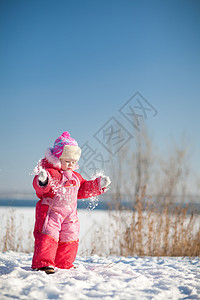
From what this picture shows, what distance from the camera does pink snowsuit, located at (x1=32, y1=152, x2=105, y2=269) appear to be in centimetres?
255

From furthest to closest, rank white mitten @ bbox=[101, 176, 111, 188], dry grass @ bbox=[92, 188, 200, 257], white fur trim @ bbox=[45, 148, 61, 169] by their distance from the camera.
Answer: dry grass @ bbox=[92, 188, 200, 257]
white mitten @ bbox=[101, 176, 111, 188]
white fur trim @ bbox=[45, 148, 61, 169]

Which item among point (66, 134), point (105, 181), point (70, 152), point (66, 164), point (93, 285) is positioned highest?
point (66, 134)

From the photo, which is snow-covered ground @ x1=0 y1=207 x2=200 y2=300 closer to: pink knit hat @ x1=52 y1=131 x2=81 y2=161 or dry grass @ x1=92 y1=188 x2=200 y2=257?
pink knit hat @ x1=52 y1=131 x2=81 y2=161

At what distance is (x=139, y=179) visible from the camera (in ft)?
20.6

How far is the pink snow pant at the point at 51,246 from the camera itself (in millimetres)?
2527

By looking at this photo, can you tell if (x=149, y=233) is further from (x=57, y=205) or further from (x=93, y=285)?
(x=93, y=285)

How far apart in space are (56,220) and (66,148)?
2.17ft

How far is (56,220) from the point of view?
264cm

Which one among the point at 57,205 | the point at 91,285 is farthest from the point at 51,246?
the point at 91,285

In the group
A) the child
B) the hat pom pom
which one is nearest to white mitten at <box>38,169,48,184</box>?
the child

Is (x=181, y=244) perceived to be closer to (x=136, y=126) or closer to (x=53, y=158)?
(x=136, y=126)

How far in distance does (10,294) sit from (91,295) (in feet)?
1.72

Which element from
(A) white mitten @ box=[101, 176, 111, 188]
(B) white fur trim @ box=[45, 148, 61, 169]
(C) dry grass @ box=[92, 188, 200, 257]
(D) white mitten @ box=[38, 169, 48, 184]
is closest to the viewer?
(D) white mitten @ box=[38, 169, 48, 184]

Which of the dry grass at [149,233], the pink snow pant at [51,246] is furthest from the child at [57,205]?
the dry grass at [149,233]
